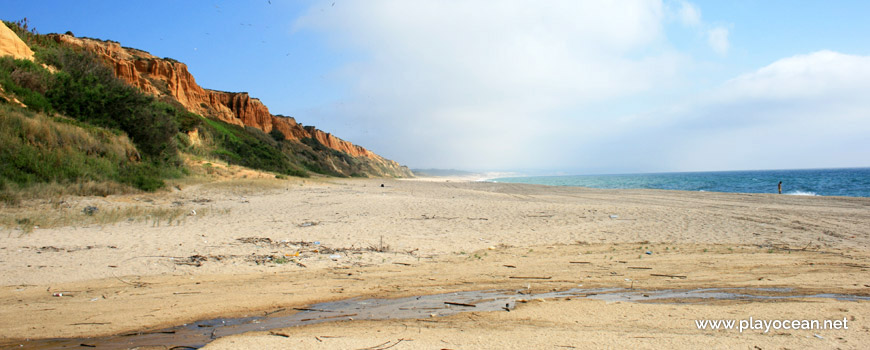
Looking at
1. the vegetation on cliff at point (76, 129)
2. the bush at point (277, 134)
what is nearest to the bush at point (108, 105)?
the vegetation on cliff at point (76, 129)

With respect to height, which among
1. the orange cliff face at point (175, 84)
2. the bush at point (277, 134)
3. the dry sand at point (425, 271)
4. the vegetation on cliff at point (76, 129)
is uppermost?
the orange cliff face at point (175, 84)

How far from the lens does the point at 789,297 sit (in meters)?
4.42

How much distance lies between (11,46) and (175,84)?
2283cm

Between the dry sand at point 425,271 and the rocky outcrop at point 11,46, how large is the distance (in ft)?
42.9

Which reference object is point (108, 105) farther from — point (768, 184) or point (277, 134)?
point (768, 184)

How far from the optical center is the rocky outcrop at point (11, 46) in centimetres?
1811

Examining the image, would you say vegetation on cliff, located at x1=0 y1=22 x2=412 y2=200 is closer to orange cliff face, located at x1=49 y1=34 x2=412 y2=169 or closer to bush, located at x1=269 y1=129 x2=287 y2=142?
orange cliff face, located at x1=49 y1=34 x2=412 y2=169

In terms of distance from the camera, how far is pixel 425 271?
600cm

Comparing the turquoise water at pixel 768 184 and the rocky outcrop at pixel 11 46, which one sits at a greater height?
the rocky outcrop at pixel 11 46

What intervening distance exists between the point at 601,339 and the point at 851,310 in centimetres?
275

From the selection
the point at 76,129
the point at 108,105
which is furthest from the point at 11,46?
the point at 76,129

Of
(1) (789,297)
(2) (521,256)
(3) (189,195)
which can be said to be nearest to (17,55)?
(3) (189,195)

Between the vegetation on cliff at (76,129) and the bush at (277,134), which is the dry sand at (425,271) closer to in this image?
the vegetation on cliff at (76,129)

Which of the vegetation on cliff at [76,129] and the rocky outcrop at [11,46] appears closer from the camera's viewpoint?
the vegetation on cliff at [76,129]
